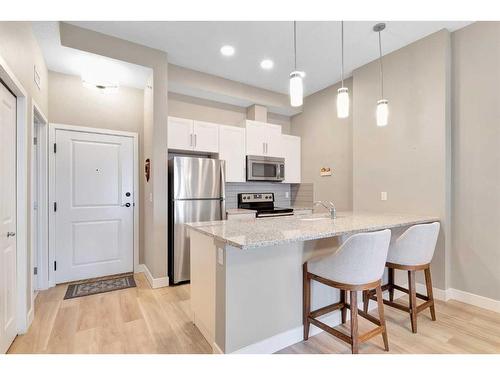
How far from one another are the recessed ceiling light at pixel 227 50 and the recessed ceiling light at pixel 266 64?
1.49ft

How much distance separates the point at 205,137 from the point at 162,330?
249cm

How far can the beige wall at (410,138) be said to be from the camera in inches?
107

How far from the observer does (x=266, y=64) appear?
3463mm

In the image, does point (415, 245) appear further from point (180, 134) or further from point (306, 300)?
point (180, 134)

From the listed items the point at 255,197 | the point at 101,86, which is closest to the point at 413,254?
the point at 255,197

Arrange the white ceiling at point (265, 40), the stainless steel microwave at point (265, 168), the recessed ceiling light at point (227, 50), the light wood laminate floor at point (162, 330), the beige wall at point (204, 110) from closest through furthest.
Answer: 1. the light wood laminate floor at point (162, 330)
2. the white ceiling at point (265, 40)
3. the recessed ceiling light at point (227, 50)
4. the beige wall at point (204, 110)
5. the stainless steel microwave at point (265, 168)

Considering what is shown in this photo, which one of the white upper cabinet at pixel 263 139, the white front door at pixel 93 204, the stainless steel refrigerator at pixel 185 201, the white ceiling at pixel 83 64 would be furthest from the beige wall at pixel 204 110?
the stainless steel refrigerator at pixel 185 201

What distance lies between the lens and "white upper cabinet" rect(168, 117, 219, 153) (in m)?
3.45

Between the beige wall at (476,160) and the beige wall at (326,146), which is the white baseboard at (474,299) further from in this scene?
the beige wall at (326,146)

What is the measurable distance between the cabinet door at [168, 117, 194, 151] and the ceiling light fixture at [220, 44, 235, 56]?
101 cm

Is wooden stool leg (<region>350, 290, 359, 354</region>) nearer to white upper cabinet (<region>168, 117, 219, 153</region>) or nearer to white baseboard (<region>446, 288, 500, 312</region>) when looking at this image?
white baseboard (<region>446, 288, 500, 312</region>)

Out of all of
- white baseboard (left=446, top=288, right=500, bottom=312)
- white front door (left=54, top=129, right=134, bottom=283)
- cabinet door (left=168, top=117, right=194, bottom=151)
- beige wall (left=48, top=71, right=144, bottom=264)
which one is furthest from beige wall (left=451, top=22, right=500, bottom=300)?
white front door (left=54, top=129, right=134, bottom=283)

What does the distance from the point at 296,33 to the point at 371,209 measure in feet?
7.62

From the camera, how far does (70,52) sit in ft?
8.96
